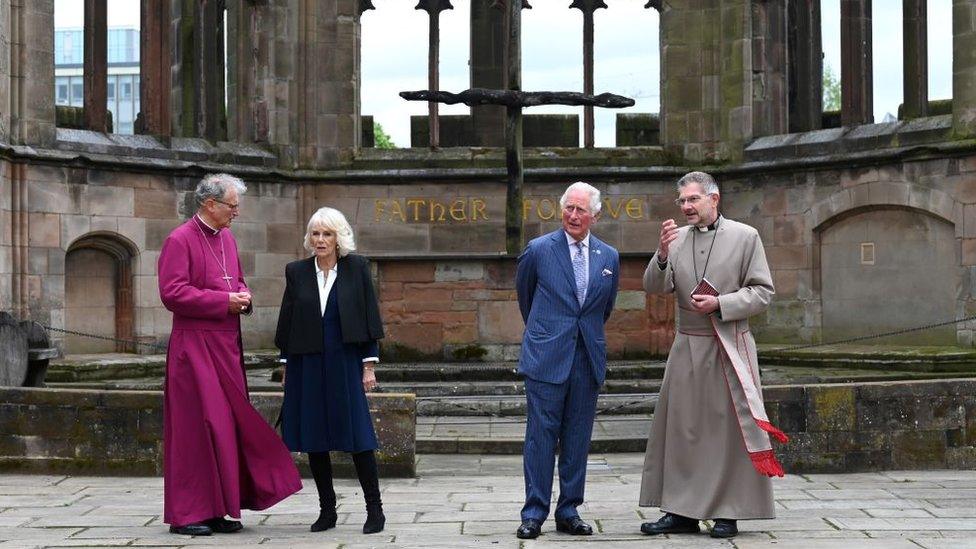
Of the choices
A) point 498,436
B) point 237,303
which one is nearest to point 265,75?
point 498,436

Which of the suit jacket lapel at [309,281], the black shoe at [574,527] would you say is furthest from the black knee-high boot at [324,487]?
the black shoe at [574,527]

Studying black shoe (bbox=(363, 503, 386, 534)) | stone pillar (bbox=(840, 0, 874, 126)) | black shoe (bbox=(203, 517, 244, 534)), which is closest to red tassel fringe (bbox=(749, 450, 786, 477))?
black shoe (bbox=(363, 503, 386, 534))

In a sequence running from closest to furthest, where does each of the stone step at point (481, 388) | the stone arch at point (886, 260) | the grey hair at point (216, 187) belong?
1. the grey hair at point (216, 187)
2. the stone step at point (481, 388)
3. the stone arch at point (886, 260)

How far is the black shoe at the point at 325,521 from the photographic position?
6293 millimetres

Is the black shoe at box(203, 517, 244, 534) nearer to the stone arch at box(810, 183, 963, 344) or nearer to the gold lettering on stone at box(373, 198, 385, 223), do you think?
the stone arch at box(810, 183, 963, 344)

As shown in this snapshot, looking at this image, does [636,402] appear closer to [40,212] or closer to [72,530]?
[72,530]

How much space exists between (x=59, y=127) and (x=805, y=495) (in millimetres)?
11359

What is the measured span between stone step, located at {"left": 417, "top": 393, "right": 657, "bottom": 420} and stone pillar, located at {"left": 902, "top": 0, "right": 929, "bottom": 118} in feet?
22.9

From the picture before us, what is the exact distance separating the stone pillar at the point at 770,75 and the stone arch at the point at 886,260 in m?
1.32

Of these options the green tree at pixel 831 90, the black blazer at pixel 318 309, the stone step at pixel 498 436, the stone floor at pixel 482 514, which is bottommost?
the stone floor at pixel 482 514

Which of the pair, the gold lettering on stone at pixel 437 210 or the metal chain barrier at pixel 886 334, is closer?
the metal chain barrier at pixel 886 334

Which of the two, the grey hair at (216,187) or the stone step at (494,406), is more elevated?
the grey hair at (216,187)

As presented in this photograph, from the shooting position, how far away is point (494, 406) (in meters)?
10.9

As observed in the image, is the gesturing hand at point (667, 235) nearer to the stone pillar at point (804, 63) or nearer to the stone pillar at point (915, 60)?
the stone pillar at point (915, 60)
